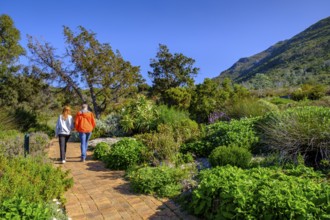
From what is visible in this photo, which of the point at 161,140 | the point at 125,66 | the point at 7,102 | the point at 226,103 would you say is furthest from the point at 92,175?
the point at 7,102

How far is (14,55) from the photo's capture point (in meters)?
19.6

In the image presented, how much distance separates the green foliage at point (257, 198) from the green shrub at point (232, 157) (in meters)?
1.28

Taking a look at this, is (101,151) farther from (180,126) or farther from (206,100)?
(206,100)

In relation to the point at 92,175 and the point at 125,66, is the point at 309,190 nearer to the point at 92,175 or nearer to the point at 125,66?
the point at 92,175

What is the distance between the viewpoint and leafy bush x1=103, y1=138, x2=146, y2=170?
22.3ft

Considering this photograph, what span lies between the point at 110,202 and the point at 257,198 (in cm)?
250

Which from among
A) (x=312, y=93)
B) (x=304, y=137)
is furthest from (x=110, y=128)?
(x=312, y=93)

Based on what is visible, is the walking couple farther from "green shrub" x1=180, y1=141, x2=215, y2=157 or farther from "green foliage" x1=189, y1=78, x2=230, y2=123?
"green foliage" x1=189, y1=78, x2=230, y2=123

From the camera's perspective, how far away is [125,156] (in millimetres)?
6766

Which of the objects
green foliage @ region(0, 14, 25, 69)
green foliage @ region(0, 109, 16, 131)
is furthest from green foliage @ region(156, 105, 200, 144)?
green foliage @ region(0, 14, 25, 69)

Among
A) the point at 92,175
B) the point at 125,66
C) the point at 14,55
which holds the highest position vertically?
the point at 14,55

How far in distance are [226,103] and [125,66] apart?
6.69 metres

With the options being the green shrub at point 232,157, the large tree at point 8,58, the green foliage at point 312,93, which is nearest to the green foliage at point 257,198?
the green shrub at point 232,157

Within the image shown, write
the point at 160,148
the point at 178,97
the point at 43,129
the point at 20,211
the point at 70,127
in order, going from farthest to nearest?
the point at 178,97, the point at 43,129, the point at 70,127, the point at 160,148, the point at 20,211
